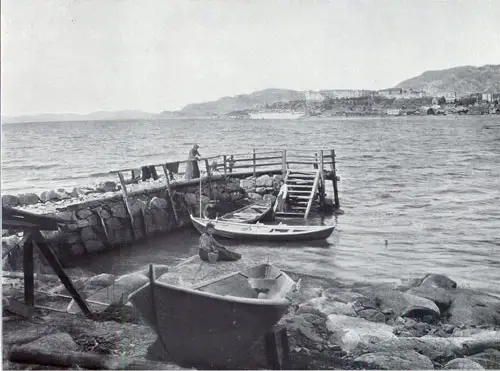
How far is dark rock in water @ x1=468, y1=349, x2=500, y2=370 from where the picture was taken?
6.57 meters

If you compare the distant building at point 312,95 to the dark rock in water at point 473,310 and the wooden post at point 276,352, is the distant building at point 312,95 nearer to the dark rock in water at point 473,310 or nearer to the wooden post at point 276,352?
the dark rock in water at point 473,310

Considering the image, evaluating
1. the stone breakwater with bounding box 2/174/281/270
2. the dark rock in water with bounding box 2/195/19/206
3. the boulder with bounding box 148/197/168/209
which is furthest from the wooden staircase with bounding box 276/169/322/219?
the dark rock in water with bounding box 2/195/19/206

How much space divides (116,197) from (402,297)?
28.5 feet

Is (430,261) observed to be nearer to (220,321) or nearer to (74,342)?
(220,321)

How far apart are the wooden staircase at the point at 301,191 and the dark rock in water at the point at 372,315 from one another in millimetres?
8741

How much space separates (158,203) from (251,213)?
336cm

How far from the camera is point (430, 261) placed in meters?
12.2

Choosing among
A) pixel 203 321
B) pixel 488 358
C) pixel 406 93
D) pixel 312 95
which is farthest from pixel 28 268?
pixel 406 93

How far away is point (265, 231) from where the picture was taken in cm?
1384

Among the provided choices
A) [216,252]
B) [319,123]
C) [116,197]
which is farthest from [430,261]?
[319,123]

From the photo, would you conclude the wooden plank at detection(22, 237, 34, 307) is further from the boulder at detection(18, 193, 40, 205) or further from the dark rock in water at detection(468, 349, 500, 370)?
the boulder at detection(18, 193, 40, 205)

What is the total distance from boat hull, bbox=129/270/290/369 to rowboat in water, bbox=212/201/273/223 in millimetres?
8757

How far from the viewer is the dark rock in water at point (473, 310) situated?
837 cm

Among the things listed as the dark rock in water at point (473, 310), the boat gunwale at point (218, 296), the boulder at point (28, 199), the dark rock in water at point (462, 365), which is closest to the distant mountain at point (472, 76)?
the dark rock in water at point (473, 310)
